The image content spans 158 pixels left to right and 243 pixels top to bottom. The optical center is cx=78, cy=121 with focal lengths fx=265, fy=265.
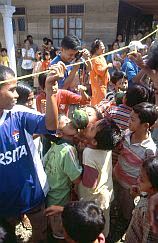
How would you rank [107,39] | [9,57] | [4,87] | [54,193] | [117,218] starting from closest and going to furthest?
[4,87], [54,193], [117,218], [9,57], [107,39]

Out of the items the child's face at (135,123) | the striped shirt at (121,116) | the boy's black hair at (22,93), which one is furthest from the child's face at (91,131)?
the boy's black hair at (22,93)

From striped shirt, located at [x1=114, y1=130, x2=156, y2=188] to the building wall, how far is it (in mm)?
8098

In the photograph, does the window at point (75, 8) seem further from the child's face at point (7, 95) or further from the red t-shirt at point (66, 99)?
the child's face at point (7, 95)

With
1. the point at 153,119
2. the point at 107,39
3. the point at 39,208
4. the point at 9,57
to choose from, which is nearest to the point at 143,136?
the point at 153,119

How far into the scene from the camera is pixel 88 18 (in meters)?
9.86

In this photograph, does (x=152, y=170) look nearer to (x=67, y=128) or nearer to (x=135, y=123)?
(x=135, y=123)

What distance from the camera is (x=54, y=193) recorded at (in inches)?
86.6

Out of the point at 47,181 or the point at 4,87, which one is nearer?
the point at 4,87

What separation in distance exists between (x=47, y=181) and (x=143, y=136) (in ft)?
2.97

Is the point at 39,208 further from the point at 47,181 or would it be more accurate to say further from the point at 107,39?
the point at 107,39

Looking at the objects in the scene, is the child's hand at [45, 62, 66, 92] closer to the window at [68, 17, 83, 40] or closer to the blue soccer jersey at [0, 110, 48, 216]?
the blue soccer jersey at [0, 110, 48, 216]

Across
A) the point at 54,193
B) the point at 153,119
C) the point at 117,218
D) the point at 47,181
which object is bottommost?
the point at 117,218

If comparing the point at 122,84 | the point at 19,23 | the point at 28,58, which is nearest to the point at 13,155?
the point at 122,84

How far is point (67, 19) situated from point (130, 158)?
352 inches
